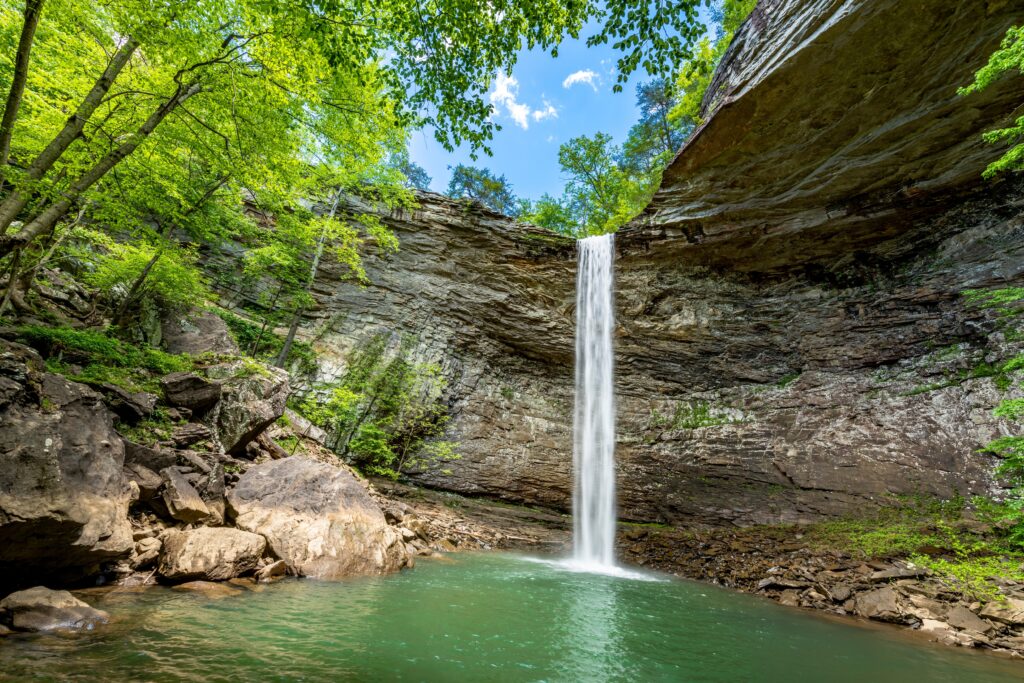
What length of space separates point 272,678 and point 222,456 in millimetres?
4672

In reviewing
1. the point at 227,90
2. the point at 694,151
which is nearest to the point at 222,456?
the point at 227,90

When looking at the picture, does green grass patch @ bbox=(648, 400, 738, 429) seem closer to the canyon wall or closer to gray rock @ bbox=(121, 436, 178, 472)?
the canyon wall

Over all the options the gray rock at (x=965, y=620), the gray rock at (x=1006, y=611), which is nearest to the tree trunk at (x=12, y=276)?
the gray rock at (x=965, y=620)

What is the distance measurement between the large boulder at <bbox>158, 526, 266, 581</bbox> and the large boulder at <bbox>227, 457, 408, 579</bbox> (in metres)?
0.44

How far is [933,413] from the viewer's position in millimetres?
10586

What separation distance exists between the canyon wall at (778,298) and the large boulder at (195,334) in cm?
363

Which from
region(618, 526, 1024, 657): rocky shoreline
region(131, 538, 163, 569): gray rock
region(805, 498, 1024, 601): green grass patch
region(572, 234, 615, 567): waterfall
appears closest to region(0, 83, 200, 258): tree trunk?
region(131, 538, 163, 569): gray rock

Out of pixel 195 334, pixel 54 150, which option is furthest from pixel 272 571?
pixel 195 334

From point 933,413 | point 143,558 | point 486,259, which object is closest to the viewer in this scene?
point 143,558

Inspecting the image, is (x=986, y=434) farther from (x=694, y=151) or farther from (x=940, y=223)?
(x=694, y=151)

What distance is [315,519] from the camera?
6379mm

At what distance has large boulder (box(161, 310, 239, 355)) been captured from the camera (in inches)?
385

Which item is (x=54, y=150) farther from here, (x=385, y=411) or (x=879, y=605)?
(x=879, y=605)

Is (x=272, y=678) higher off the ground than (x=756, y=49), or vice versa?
(x=756, y=49)
